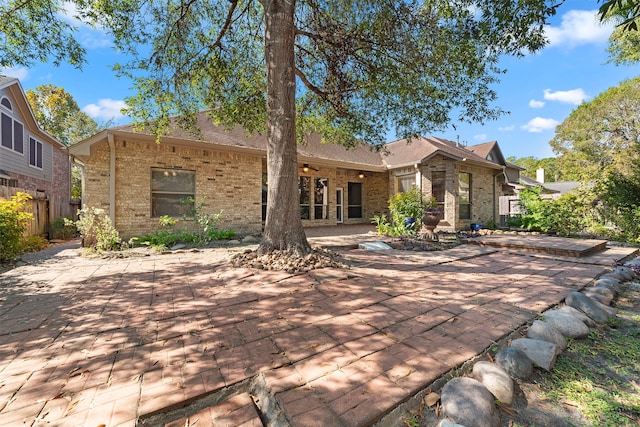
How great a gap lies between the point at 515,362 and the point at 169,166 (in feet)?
30.2

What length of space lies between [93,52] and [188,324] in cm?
712

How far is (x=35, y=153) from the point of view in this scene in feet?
41.1

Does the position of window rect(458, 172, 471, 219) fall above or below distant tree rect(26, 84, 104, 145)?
below

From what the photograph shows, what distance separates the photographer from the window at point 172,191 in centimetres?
827

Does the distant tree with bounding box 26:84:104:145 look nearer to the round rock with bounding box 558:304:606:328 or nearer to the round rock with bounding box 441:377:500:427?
the round rock with bounding box 441:377:500:427

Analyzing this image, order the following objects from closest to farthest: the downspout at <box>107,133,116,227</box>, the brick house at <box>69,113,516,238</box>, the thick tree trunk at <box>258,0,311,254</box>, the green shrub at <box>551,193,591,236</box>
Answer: the thick tree trunk at <box>258,0,311,254</box> < the downspout at <box>107,133,116,227</box> < the brick house at <box>69,113,516,238</box> < the green shrub at <box>551,193,591,236</box>

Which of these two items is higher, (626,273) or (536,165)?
(536,165)

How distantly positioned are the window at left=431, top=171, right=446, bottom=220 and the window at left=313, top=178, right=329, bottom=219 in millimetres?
4765

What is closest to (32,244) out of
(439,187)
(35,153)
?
(35,153)

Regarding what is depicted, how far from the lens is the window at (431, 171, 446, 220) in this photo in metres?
11.5

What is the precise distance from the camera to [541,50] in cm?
443

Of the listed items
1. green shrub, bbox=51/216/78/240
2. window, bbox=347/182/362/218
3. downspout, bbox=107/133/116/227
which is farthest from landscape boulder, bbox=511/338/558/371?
green shrub, bbox=51/216/78/240

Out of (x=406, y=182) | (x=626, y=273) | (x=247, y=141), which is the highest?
(x=247, y=141)

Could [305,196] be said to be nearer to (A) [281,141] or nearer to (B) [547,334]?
(A) [281,141]
